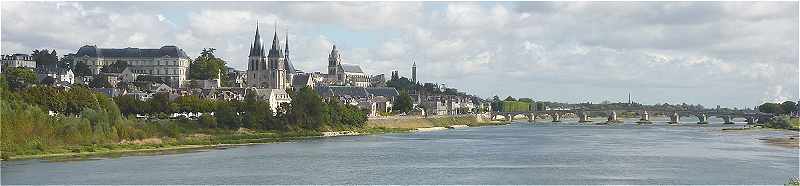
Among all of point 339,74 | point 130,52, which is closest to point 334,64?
point 339,74

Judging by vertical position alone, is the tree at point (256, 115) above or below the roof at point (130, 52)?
below

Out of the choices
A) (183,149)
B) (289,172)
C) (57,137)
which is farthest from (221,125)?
(289,172)

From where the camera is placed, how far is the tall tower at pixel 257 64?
12238 cm

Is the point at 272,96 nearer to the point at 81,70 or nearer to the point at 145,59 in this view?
the point at 81,70

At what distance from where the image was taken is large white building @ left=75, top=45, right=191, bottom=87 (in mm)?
128125

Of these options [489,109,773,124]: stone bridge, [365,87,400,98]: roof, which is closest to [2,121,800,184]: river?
[489,109,773,124]: stone bridge

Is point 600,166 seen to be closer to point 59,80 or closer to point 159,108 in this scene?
point 159,108

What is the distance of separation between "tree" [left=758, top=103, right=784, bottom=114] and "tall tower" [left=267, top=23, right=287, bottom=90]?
6064cm

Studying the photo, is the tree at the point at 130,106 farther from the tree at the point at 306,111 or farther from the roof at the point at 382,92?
the roof at the point at 382,92

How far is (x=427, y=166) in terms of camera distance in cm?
4872

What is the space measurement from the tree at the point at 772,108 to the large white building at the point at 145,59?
71837mm

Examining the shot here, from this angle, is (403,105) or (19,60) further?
(403,105)

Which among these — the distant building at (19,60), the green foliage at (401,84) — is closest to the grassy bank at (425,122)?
the green foliage at (401,84)

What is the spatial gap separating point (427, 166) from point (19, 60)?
79278 mm
